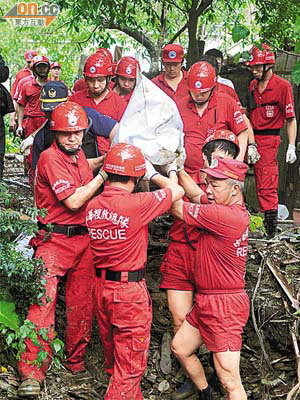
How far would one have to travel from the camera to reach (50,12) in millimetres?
12016

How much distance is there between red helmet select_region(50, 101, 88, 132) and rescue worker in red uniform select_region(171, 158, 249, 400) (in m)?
1.04

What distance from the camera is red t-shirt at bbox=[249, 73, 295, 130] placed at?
7746 mm

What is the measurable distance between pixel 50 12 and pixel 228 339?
30.9ft

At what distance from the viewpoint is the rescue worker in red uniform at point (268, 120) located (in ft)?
25.4

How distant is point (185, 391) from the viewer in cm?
520

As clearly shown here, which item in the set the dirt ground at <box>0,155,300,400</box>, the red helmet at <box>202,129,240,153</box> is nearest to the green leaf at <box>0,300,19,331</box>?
the dirt ground at <box>0,155,300,400</box>

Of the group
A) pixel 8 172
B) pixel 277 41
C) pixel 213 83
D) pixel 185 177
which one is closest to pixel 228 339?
pixel 185 177

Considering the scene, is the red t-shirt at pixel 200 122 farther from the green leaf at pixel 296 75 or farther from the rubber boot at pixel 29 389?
the rubber boot at pixel 29 389

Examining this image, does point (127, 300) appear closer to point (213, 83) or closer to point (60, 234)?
point (60, 234)

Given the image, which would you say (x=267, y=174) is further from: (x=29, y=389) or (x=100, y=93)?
(x=29, y=389)

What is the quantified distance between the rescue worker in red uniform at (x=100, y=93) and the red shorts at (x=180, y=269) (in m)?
1.78

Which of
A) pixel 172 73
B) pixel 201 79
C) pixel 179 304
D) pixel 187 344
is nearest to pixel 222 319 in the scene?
pixel 187 344

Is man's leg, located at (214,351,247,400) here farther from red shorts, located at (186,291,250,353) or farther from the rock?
the rock

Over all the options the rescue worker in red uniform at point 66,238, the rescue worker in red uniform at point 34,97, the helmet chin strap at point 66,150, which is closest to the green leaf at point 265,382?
the rescue worker in red uniform at point 66,238
